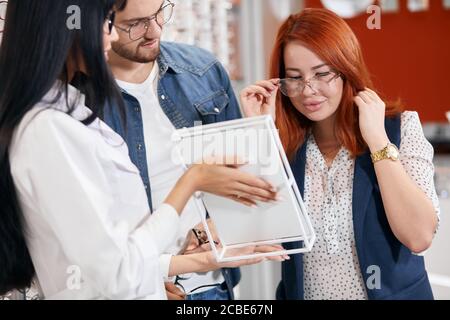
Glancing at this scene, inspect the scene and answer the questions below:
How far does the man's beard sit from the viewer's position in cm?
123

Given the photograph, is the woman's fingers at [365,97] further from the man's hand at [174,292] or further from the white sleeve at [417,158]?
the man's hand at [174,292]

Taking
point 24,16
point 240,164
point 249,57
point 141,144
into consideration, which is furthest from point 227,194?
point 249,57

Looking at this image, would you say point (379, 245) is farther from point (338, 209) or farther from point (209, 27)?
point (209, 27)

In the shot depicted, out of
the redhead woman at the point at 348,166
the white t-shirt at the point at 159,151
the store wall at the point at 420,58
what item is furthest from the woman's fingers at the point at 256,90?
the store wall at the point at 420,58

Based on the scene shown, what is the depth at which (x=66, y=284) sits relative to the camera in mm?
1065

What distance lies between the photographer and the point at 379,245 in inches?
50.1

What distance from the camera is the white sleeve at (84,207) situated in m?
0.96

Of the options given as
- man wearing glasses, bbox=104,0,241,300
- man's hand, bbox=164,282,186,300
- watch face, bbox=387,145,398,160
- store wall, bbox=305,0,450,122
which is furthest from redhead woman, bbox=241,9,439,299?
store wall, bbox=305,0,450,122

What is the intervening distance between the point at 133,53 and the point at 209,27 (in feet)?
2.68

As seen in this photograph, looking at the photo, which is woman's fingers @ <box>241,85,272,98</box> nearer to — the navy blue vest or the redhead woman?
the redhead woman

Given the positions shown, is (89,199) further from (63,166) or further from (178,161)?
(178,161)

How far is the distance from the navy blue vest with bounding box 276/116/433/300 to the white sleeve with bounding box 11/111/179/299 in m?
0.41

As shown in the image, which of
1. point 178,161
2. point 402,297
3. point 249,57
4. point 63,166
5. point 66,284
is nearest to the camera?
point 63,166

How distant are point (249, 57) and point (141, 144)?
3.68 feet
